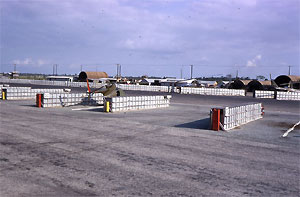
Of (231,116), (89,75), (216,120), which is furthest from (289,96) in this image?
(89,75)

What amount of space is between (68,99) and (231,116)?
16907mm

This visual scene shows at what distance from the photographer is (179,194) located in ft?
22.8

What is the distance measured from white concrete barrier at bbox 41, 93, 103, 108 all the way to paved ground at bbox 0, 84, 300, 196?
10.2 metres

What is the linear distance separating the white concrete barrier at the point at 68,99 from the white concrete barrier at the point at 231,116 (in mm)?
15881

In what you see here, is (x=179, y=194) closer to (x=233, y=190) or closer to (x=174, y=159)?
(x=233, y=190)

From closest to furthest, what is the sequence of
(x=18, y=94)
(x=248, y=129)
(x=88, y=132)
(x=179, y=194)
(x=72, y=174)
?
(x=179, y=194) → (x=72, y=174) → (x=88, y=132) → (x=248, y=129) → (x=18, y=94)

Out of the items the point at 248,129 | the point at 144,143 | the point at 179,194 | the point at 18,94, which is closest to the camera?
the point at 179,194

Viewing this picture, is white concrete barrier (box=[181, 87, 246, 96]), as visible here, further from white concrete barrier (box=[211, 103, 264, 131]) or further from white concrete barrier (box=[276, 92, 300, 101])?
white concrete barrier (box=[211, 103, 264, 131])

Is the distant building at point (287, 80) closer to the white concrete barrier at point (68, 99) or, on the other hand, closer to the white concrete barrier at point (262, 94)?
the white concrete barrier at point (262, 94)

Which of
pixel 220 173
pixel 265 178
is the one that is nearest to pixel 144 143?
pixel 220 173

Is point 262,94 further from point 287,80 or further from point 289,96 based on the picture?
point 287,80

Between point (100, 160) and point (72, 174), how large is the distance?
1.66 metres

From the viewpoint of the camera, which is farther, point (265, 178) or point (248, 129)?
point (248, 129)

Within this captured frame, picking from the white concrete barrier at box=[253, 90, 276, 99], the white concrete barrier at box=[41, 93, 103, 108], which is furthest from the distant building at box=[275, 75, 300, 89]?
the white concrete barrier at box=[41, 93, 103, 108]
